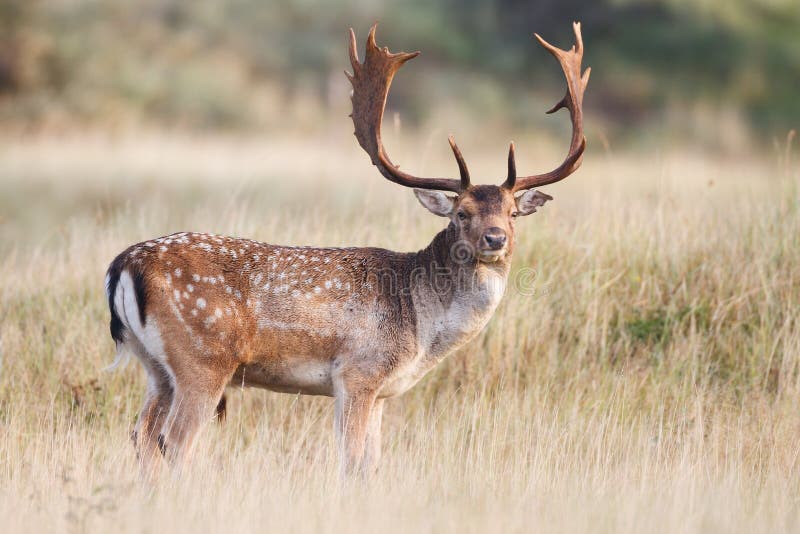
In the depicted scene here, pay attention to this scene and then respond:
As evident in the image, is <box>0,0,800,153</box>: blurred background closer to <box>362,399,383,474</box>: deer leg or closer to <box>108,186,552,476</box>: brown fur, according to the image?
<box>108,186,552,476</box>: brown fur

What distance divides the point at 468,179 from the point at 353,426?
5.10ft

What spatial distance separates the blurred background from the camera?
28.0 metres

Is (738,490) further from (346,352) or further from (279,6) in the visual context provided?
(279,6)

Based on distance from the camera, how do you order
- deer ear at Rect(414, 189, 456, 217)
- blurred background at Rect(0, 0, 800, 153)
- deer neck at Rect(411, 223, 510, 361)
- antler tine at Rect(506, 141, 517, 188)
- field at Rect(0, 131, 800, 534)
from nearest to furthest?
field at Rect(0, 131, 800, 534)
antler tine at Rect(506, 141, 517, 188)
deer neck at Rect(411, 223, 510, 361)
deer ear at Rect(414, 189, 456, 217)
blurred background at Rect(0, 0, 800, 153)

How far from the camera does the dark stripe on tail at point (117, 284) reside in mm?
6266

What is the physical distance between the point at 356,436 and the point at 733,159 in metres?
22.0

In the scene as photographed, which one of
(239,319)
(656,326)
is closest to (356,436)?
(239,319)

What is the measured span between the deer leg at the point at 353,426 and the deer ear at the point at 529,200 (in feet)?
4.64

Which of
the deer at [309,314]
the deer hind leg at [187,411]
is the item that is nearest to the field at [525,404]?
the deer hind leg at [187,411]

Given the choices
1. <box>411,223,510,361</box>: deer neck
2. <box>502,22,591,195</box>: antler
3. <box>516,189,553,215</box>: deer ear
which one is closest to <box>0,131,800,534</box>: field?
<box>411,223,510,361</box>: deer neck

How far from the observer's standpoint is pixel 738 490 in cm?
613

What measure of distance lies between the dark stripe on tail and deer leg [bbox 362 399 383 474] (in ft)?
4.51

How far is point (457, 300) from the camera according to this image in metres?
6.77

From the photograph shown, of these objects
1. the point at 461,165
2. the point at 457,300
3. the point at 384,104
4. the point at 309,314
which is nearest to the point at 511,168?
the point at 461,165
